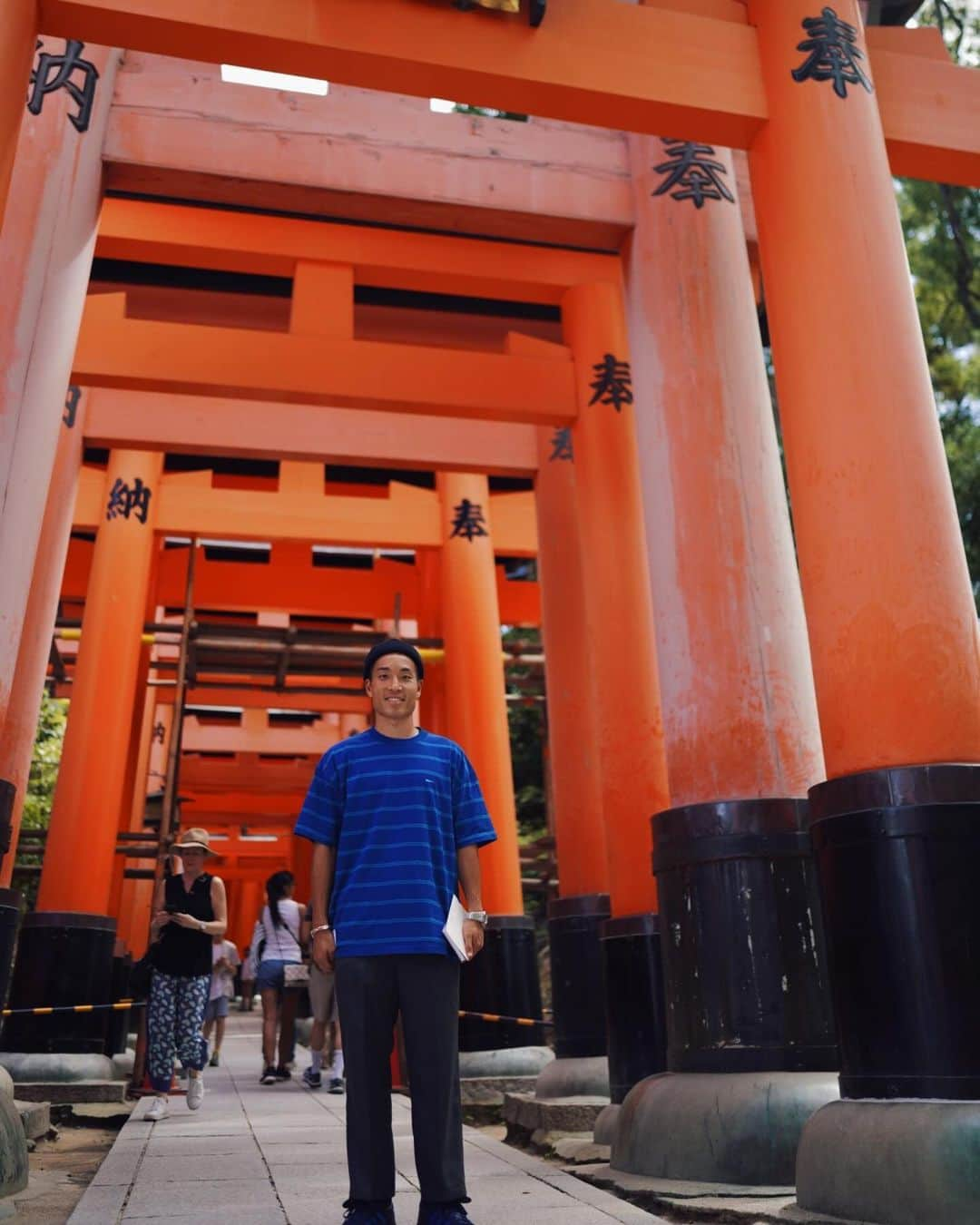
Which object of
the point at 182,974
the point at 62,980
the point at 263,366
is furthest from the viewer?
the point at 62,980

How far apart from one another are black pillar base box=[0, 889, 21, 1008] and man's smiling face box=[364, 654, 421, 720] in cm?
291

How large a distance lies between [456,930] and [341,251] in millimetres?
5690

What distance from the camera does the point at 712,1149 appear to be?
4043 millimetres

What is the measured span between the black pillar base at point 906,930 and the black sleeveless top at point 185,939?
4216 mm

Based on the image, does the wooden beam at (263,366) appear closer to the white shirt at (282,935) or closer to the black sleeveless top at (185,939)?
the black sleeveless top at (185,939)

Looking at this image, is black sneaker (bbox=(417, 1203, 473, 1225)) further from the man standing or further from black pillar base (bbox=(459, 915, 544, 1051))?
black pillar base (bbox=(459, 915, 544, 1051))

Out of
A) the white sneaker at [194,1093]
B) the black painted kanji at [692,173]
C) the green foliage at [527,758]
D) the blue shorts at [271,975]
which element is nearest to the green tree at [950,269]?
the green foliage at [527,758]

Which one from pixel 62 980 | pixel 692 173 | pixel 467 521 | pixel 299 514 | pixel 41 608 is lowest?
pixel 62 980

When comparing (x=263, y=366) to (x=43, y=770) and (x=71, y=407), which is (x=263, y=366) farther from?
(x=43, y=770)

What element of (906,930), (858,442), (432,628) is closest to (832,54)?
(858,442)

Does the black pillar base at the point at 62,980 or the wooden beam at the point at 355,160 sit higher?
the wooden beam at the point at 355,160

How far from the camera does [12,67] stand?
13.8ft

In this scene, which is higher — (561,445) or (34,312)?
(561,445)

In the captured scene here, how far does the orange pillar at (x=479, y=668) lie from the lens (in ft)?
31.3
